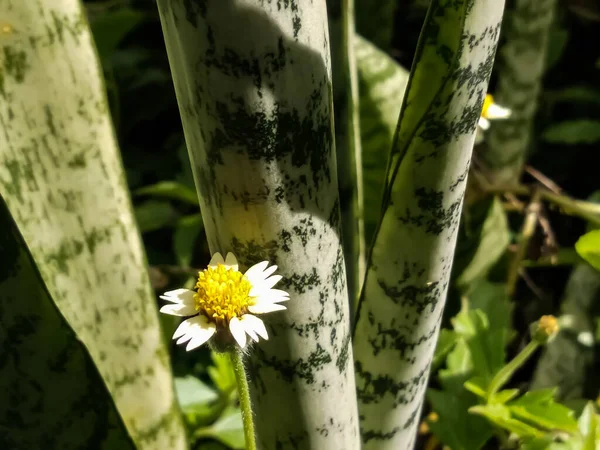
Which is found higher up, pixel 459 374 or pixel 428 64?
pixel 428 64

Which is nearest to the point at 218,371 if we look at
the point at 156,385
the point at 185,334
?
the point at 156,385

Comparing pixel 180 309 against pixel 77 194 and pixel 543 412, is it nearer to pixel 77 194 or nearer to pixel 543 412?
pixel 77 194

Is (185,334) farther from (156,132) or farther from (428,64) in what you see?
(156,132)

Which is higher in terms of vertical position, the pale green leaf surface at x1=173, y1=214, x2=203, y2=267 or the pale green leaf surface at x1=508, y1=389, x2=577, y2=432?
the pale green leaf surface at x1=173, y1=214, x2=203, y2=267

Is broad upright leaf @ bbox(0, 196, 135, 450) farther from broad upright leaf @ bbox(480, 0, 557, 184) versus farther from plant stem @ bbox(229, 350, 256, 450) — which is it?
broad upright leaf @ bbox(480, 0, 557, 184)

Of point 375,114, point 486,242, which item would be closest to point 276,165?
point 375,114

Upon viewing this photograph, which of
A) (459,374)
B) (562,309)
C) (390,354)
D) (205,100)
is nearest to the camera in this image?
(205,100)

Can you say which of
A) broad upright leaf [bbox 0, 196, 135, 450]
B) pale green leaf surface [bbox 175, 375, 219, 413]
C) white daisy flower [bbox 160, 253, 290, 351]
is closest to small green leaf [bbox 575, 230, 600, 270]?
white daisy flower [bbox 160, 253, 290, 351]
